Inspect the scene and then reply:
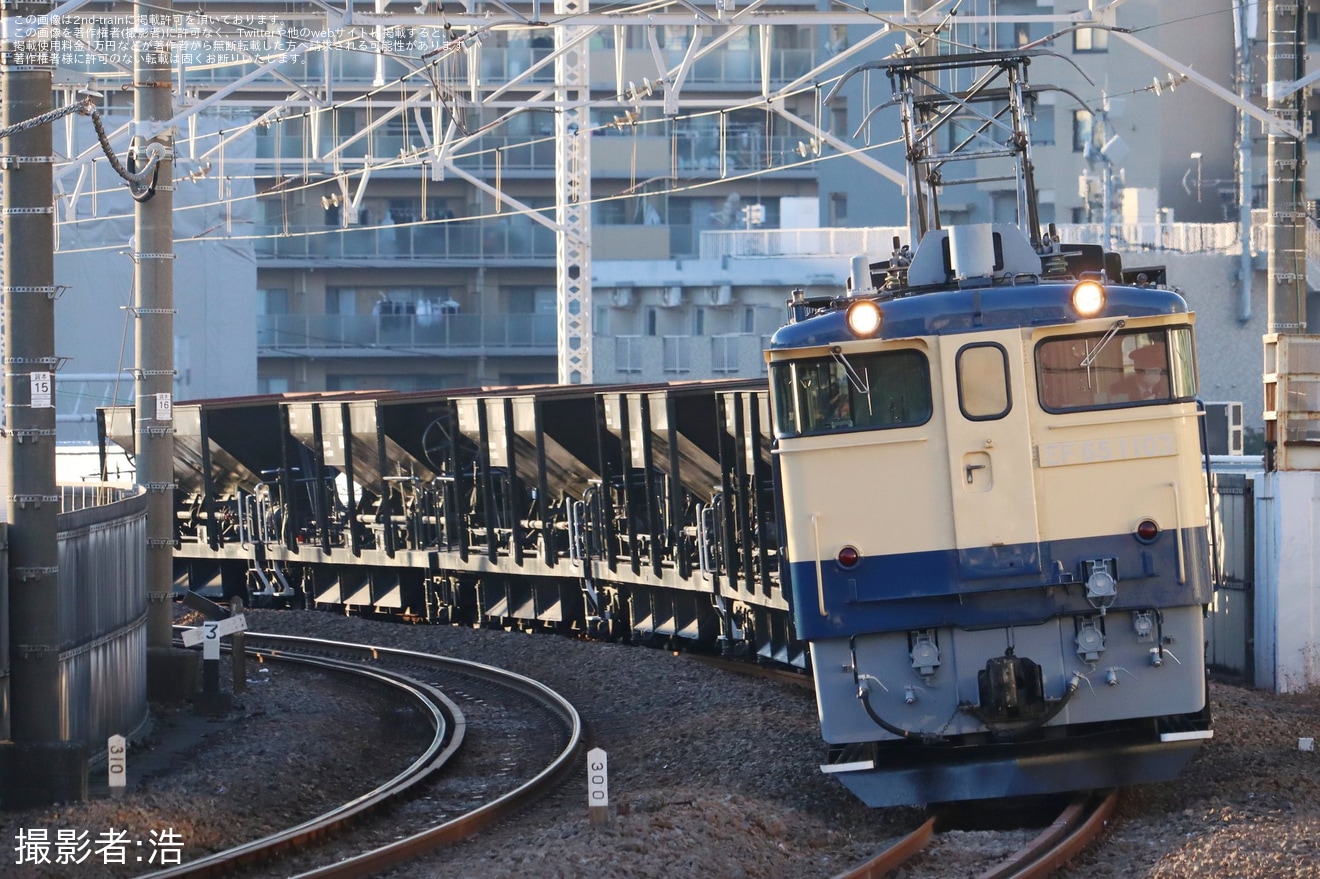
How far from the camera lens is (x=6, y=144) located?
1205 centimetres

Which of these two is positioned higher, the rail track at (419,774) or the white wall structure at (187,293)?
the white wall structure at (187,293)

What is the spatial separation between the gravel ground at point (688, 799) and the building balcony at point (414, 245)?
40618 mm

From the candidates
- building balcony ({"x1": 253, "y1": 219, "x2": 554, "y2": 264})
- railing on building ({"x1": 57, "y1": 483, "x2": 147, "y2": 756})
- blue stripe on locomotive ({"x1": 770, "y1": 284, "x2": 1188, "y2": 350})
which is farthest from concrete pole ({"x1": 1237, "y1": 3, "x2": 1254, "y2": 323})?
blue stripe on locomotive ({"x1": 770, "y1": 284, "x2": 1188, "y2": 350})

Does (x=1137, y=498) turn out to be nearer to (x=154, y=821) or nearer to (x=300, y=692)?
(x=154, y=821)

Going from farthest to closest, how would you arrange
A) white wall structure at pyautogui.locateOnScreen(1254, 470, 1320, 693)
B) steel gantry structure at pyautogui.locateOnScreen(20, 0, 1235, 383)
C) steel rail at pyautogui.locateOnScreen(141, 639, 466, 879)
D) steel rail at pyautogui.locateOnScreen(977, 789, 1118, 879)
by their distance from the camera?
1. steel gantry structure at pyautogui.locateOnScreen(20, 0, 1235, 383)
2. white wall structure at pyautogui.locateOnScreen(1254, 470, 1320, 693)
3. steel rail at pyautogui.locateOnScreen(141, 639, 466, 879)
4. steel rail at pyautogui.locateOnScreen(977, 789, 1118, 879)

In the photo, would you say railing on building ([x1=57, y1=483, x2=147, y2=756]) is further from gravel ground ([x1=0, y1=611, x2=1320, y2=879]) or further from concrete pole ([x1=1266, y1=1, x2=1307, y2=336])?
concrete pole ([x1=1266, y1=1, x2=1307, y2=336])

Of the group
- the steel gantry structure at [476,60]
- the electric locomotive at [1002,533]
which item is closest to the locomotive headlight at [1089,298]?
the electric locomotive at [1002,533]

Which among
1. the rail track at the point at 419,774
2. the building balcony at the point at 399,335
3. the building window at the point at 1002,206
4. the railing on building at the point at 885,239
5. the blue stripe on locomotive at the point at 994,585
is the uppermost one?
the building window at the point at 1002,206

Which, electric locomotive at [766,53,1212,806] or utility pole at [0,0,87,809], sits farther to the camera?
utility pole at [0,0,87,809]

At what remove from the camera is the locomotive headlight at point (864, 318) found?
10281 mm

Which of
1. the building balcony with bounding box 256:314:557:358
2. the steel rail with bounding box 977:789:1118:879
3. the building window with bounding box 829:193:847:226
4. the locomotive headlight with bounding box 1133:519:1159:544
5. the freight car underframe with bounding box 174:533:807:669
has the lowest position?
the steel rail with bounding box 977:789:1118:879

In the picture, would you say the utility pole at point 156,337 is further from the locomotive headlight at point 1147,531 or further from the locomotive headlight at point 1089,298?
the locomotive headlight at point 1147,531

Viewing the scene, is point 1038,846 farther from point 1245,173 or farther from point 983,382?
point 1245,173

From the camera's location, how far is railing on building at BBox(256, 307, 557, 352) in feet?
184
